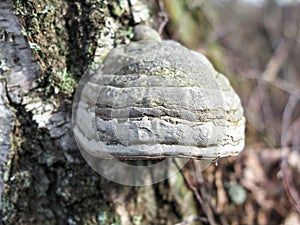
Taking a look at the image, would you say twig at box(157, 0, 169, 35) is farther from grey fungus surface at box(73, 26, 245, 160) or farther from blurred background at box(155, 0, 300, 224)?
grey fungus surface at box(73, 26, 245, 160)

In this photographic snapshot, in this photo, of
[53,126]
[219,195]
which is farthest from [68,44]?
[219,195]

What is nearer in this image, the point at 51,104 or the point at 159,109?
the point at 159,109

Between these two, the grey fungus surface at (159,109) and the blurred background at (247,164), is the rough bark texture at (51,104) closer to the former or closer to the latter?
the grey fungus surface at (159,109)

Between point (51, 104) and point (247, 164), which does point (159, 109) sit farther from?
point (247, 164)

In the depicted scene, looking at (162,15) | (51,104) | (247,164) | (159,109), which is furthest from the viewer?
→ (247,164)

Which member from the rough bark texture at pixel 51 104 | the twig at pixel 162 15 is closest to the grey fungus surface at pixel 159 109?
the rough bark texture at pixel 51 104

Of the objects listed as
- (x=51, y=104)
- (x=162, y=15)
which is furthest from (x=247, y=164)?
(x=51, y=104)
